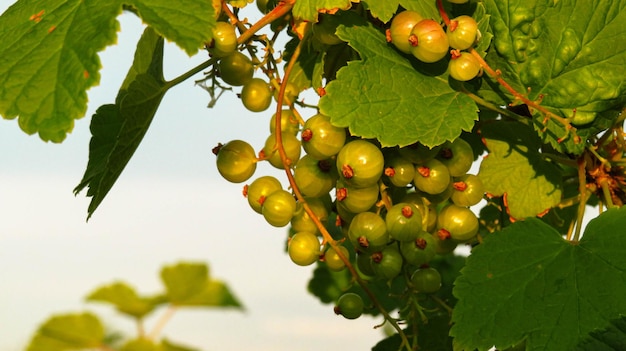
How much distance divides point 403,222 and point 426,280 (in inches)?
6.0

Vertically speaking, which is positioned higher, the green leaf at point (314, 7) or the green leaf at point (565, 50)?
the green leaf at point (314, 7)

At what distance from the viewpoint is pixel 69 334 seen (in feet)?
1.31

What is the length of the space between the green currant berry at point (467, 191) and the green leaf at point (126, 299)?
879 mm

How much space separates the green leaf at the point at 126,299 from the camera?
40 cm

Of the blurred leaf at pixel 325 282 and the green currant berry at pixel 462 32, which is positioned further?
the blurred leaf at pixel 325 282

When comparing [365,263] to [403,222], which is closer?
[403,222]

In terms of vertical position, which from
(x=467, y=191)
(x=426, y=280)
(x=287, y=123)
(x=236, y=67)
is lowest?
(x=426, y=280)

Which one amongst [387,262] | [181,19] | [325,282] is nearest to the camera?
[181,19]

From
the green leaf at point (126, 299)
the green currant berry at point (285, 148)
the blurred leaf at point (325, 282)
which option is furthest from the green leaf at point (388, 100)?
the blurred leaf at point (325, 282)

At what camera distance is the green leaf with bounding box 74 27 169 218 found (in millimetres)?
1193

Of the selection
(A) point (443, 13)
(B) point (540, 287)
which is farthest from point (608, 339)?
(A) point (443, 13)

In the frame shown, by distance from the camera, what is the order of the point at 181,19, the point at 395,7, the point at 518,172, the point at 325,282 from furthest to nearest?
1. the point at 325,282
2. the point at 518,172
3. the point at 395,7
4. the point at 181,19

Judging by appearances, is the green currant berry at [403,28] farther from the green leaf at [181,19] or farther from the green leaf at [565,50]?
the green leaf at [181,19]

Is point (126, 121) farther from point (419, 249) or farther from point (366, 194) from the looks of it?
point (419, 249)
